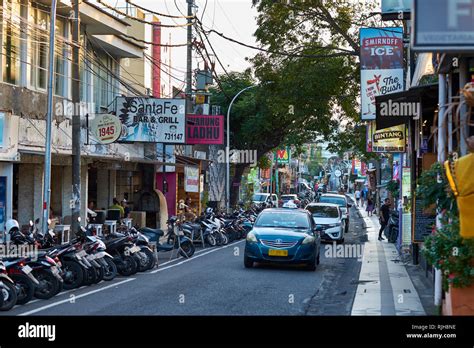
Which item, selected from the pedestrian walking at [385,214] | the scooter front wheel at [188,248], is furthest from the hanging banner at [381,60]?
the pedestrian walking at [385,214]

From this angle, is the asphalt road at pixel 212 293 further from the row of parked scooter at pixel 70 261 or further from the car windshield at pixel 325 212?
the car windshield at pixel 325 212

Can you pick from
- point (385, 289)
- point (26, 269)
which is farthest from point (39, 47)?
point (385, 289)

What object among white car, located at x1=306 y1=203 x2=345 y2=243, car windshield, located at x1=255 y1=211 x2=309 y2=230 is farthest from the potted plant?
white car, located at x1=306 y1=203 x2=345 y2=243

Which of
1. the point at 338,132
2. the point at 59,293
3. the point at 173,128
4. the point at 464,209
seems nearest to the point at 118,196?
the point at 173,128

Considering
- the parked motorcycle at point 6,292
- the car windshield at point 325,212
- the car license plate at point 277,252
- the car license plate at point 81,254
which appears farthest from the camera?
the car windshield at point 325,212

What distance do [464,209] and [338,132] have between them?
25.9 meters

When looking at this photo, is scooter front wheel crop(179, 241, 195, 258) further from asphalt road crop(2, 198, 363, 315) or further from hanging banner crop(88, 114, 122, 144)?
hanging banner crop(88, 114, 122, 144)

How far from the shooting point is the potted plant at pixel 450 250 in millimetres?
8828

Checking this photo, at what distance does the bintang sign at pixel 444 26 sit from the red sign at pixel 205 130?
25.8m

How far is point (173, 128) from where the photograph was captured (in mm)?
28641

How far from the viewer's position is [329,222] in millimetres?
28453

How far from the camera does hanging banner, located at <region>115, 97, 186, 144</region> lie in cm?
2830

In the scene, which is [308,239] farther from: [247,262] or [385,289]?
[385,289]

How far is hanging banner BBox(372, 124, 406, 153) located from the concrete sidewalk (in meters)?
3.29
